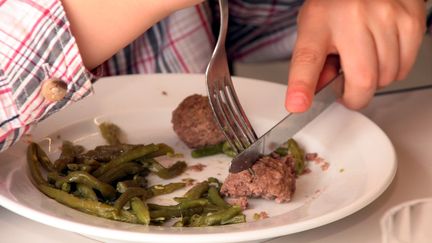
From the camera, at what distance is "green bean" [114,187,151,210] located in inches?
34.3

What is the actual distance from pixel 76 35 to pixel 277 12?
76 cm

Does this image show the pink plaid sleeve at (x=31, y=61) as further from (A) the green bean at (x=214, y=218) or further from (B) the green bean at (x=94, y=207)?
(A) the green bean at (x=214, y=218)

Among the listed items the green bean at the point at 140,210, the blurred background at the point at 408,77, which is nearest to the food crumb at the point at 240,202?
the green bean at the point at 140,210

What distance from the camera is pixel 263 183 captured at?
916 mm

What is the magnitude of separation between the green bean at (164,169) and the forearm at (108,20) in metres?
0.17

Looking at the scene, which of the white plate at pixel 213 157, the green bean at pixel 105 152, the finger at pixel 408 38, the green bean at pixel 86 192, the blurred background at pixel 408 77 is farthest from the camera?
the blurred background at pixel 408 77

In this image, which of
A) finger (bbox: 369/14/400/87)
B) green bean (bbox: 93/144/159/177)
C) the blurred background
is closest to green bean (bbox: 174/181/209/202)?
green bean (bbox: 93/144/159/177)

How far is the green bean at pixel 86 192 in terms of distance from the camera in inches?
35.2

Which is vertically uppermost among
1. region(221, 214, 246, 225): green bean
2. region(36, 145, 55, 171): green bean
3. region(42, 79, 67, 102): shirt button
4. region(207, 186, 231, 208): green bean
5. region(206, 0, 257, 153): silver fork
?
region(42, 79, 67, 102): shirt button

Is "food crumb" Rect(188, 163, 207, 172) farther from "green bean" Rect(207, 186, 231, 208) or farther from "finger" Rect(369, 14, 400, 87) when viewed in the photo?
"finger" Rect(369, 14, 400, 87)

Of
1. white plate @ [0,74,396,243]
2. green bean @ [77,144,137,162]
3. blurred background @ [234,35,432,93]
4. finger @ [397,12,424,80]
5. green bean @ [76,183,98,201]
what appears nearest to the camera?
white plate @ [0,74,396,243]

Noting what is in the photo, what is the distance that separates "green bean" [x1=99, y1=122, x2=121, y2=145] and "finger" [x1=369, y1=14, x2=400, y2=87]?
1.35ft

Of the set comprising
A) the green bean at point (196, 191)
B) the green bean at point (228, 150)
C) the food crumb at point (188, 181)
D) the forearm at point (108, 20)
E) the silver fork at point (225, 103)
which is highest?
the forearm at point (108, 20)

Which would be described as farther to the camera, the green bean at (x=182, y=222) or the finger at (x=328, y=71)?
the finger at (x=328, y=71)
